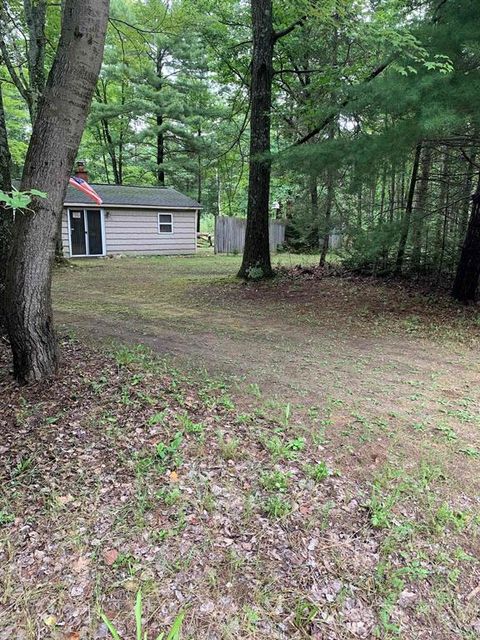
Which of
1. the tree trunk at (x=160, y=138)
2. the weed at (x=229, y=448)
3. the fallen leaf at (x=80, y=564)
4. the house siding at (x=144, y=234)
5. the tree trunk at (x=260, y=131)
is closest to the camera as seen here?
the fallen leaf at (x=80, y=564)

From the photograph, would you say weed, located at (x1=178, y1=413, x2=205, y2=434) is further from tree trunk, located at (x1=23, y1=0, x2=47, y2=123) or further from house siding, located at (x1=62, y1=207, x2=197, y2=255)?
house siding, located at (x1=62, y1=207, x2=197, y2=255)

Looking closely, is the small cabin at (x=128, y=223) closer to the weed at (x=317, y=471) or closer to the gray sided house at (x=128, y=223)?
the gray sided house at (x=128, y=223)

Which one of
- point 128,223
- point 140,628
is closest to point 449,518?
point 140,628

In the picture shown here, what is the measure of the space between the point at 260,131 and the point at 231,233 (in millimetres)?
9603

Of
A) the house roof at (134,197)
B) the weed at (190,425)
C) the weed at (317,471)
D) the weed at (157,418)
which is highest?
the house roof at (134,197)

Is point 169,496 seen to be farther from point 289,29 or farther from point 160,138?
point 160,138

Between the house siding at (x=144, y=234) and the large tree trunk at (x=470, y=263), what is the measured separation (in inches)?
482

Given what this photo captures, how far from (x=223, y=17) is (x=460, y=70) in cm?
652

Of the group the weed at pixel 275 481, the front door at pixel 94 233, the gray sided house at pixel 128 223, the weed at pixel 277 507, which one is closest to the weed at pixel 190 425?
the weed at pixel 275 481

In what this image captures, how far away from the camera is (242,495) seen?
2287mm

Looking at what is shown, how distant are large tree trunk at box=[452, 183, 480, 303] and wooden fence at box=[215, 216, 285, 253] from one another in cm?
1205

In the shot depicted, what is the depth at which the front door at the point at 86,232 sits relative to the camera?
14529 millimetres

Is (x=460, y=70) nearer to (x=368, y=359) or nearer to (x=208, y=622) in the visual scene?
(x=368, y=359)

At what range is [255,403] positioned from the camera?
10.6 ft
